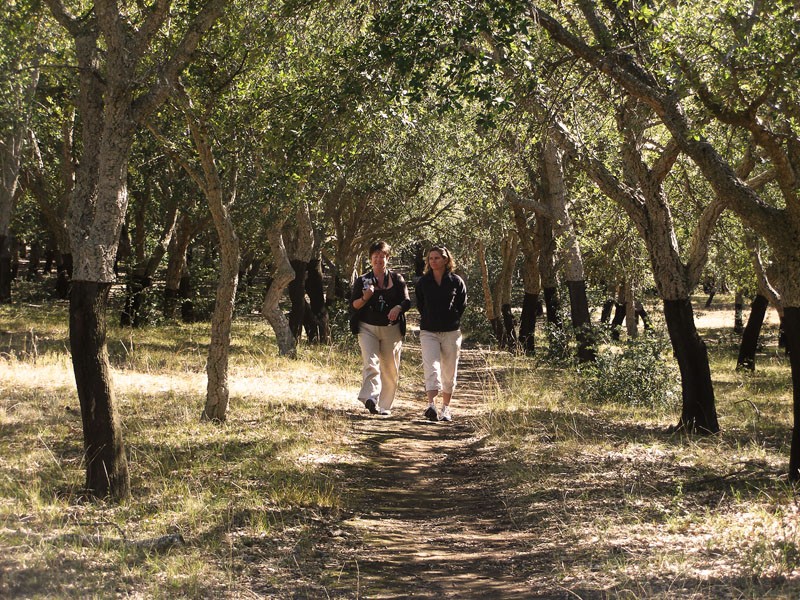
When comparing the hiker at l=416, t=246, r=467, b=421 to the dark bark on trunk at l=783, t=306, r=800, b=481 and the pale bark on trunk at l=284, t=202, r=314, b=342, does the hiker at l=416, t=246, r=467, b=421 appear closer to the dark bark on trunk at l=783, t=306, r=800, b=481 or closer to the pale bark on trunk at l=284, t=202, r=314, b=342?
the dark bark on trunk at l=783, t=306, r=800, b=481

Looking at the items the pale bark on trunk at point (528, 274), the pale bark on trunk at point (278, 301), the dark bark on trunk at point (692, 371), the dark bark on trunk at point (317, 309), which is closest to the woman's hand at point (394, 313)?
the dark bark on trunk at point (692, 371)

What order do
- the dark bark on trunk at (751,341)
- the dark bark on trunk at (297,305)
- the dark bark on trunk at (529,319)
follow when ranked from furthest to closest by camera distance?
the dark bark on trunk at (529,319)
the dark bark on trunk at (751,341)
the dark bark on trunk at (297,305)

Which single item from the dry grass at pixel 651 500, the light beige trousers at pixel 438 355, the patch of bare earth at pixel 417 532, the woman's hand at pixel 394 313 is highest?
the woman's hand at pixel 394 313

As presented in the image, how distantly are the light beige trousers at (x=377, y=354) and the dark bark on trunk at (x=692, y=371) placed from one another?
3.23m

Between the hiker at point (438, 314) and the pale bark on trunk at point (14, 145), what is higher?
the pale bark on trunk at point (14, 145)

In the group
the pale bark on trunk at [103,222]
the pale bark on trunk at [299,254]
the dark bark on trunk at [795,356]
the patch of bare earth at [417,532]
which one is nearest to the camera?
the patch of bare earth at [417,532]

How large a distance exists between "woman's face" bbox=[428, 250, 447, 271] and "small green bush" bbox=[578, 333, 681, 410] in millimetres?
4780

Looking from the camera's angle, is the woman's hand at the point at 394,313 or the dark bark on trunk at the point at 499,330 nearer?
the woman's hand at the point at 394,313

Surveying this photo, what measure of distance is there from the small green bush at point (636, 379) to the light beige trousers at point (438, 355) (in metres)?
4.18

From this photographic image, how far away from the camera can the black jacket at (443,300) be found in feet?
34.4

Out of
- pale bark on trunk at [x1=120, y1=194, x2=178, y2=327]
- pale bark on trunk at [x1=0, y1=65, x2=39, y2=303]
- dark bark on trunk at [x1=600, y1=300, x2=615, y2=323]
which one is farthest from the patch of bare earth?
dark bark on trunk at [x1=600, y1=300, x2=615, y2=323]

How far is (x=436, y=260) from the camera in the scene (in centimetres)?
1042

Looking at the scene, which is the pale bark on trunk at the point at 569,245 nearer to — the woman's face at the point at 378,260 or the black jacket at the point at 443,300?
the black jacket at the point at 443,300

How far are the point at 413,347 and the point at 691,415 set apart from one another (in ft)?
59.1
